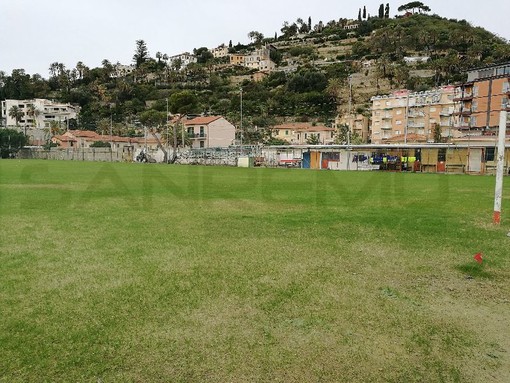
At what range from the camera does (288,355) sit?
3475mm

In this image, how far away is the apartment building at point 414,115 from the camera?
77812mm

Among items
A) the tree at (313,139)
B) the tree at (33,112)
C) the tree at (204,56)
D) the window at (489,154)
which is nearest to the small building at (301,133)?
the tree at (313,139)

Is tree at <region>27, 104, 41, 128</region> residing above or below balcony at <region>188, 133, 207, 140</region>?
above

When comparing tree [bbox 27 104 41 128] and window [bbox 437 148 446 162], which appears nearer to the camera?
window [bbox 437 148 446 162]

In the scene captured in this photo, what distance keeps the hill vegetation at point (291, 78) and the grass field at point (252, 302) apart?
7997 cm

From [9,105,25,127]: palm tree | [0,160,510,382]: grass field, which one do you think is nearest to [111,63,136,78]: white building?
[9,105,25,127]: palm tree

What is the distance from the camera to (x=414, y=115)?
81.9m

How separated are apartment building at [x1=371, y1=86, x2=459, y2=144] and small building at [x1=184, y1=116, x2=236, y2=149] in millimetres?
31584

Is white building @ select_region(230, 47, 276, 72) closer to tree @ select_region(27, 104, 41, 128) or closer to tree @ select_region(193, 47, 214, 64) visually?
tree @ select_region(193, 47, 214, 64)

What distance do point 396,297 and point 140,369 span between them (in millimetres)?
3068

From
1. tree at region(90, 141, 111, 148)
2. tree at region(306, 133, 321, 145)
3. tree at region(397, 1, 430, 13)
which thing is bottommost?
tree at region(90, 141, 111, 148)

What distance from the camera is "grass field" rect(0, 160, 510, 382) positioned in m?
3.32

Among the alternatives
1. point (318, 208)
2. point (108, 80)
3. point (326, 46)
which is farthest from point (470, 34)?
point (318, 208)

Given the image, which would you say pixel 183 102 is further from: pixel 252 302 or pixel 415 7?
pixel 415 7
